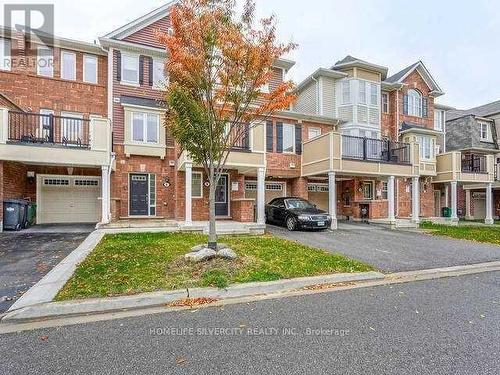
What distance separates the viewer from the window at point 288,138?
58.2 ft

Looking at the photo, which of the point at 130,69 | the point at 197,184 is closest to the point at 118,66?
the point at 130,69

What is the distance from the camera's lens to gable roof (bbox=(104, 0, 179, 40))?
14.6 m

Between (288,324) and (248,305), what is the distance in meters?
0.90

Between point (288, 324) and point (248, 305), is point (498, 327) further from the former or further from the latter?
point (248, 305)

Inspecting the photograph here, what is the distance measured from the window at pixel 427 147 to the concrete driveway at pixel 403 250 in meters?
10.5

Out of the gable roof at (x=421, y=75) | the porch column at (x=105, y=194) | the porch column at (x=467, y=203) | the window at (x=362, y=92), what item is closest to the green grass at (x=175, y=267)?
the porch column at (x=105, y=194)

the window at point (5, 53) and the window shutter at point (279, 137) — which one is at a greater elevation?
the window at point (5, 53)

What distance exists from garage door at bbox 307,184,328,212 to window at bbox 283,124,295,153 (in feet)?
9.55

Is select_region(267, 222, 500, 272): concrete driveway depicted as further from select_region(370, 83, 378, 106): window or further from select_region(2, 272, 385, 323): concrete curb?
select_region(370, 83, 378, 106): window

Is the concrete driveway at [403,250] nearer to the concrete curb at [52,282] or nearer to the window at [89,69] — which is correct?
the concrete curb at [52,282]

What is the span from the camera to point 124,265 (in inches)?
255

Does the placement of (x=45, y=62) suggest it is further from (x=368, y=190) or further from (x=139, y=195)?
(x=368, y=190)

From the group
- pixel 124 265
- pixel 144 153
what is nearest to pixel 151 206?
pixel 144 153

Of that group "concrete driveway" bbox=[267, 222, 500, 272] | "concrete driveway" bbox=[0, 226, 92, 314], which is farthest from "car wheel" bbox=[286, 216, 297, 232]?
"concrete driveway" bbox=[0, 226, 92, 314]
